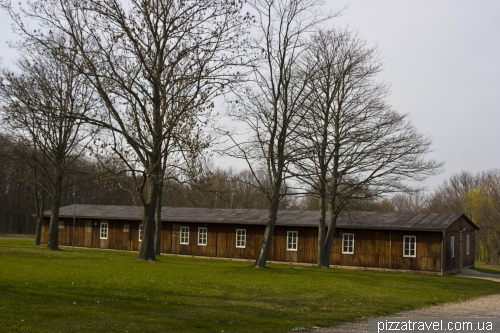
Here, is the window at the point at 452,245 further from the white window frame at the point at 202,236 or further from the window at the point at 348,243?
the white window frame at the point at 202,236

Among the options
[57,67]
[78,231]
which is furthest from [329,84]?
[78,231]

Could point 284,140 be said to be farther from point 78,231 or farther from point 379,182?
point 78,231

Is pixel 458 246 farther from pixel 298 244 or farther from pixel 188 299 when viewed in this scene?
pixel 188 299

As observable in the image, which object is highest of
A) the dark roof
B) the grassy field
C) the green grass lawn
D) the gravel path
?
the dark roof

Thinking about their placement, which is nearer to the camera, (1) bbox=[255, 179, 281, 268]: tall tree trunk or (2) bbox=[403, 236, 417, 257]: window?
(1) bbox=[255, 179, 281, 268]: tall tree trunk

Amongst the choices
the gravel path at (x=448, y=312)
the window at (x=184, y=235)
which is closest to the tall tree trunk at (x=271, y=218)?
the gravel path at (x=448, y=312)

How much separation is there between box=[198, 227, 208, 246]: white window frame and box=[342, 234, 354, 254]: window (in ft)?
31.1

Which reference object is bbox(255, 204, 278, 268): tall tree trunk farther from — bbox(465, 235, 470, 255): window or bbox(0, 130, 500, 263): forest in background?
bbox(0, 130, 500, 263): forest in background

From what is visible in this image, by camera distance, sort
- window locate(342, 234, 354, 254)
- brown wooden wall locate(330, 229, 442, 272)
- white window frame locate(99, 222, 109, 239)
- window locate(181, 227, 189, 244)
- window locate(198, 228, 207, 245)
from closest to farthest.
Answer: brown wooden wall locate(330, 229, 442, 272) < window locate(342, 234, 354, 254) < window locate(198, 228, 207, 245) < window locate(181, 227, 189, 244) < white window frame locate(99, 222, 109, 239)

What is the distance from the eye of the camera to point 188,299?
563 inches

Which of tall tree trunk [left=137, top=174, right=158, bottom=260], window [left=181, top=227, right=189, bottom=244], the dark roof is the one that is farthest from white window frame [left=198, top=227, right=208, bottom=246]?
tall tree trunk [left=137, top=174, right=158, bottom=260]

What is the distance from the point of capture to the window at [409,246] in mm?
33750

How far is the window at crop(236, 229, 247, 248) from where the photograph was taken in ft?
126

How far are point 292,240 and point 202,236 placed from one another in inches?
257
